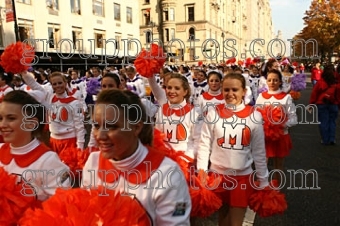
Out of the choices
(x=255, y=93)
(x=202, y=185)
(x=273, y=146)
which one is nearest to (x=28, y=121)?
(x=202, y=185)

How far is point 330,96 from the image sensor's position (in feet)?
26.8

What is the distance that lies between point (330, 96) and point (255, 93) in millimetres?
4058

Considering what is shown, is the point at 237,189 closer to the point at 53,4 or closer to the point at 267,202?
the point at 267,202

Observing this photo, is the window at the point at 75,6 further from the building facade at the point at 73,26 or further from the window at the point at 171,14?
the window at the point at 171,14

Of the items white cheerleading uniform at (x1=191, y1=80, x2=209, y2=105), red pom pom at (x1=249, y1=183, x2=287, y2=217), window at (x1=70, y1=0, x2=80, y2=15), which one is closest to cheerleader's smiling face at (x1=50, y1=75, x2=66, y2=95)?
red pom pom at (x1=249, y1=183, x2=287, y2=217)

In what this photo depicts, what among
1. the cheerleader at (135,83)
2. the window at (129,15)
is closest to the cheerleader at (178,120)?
the cheerleader at (135,83)

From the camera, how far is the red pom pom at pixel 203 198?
3.02 metres

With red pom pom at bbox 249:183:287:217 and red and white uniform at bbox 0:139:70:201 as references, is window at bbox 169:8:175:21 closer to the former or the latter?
red pom pom at bbox 249:183:287:217

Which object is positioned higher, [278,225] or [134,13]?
[134,13]

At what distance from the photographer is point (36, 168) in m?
2.45

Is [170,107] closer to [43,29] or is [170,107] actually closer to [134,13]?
[43,29]

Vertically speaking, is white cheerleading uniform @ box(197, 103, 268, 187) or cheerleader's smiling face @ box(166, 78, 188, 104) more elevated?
cheerleader's smiling face @ box(166, 78, 188, 104)

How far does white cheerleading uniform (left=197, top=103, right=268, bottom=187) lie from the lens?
3.28 meters

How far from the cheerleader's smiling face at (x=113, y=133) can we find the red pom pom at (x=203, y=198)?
123 cm
